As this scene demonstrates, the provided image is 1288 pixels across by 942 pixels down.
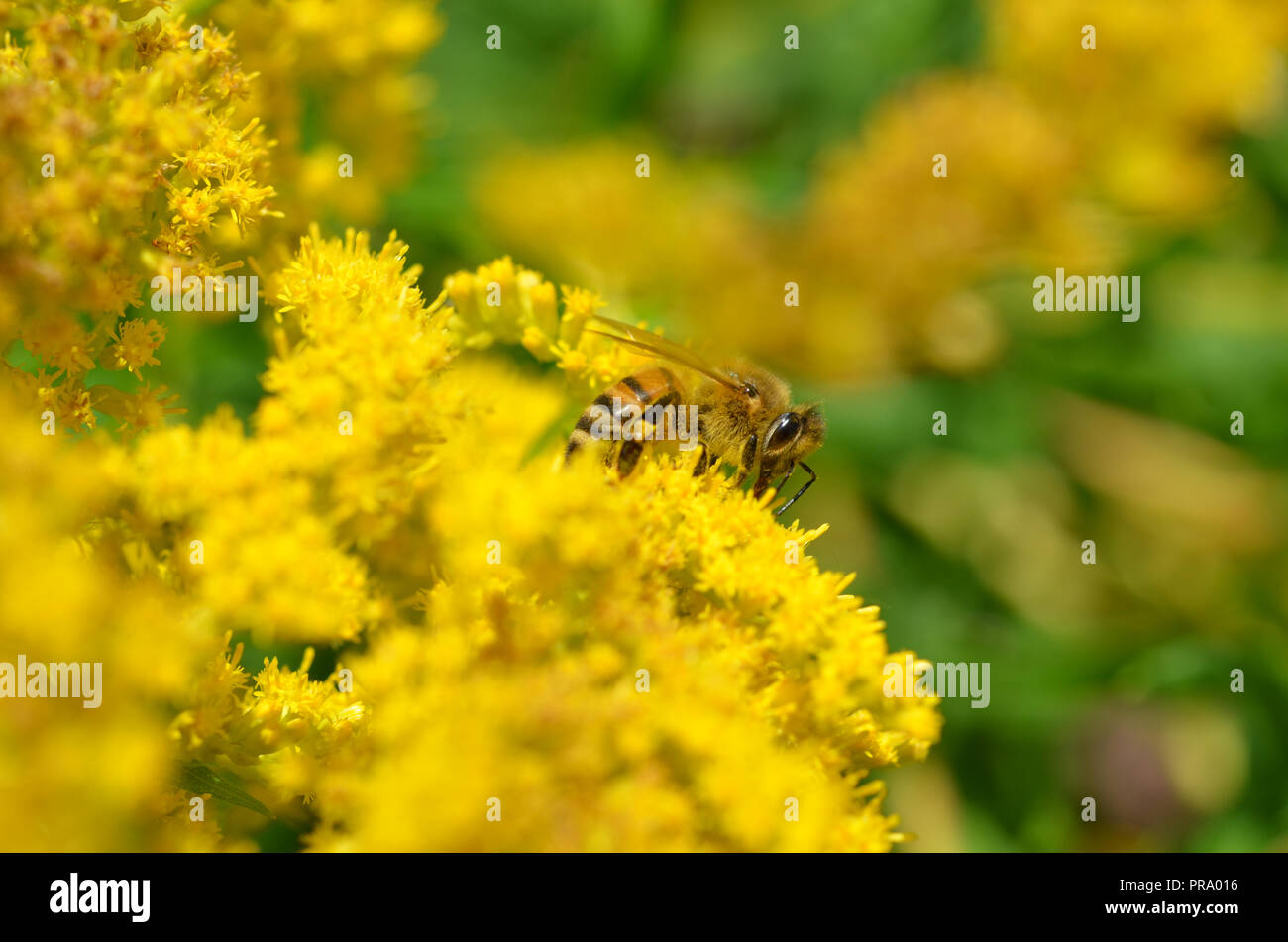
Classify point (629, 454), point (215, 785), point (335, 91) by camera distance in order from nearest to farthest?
point (215, 785)
point (629, 454)
point (335, 91)

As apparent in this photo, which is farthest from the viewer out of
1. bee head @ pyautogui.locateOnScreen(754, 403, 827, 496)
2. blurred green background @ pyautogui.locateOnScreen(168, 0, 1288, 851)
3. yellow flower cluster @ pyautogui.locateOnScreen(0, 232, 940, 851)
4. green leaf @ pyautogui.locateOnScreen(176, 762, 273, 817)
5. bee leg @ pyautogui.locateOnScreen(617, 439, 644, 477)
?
blurred green background @ pyautogui.locateOnScreen(168, 0, 1288, 851)

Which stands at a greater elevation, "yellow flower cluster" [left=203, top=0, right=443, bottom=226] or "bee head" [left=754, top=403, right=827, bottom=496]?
"yellow flower cluster" [left=203, top=0, right=443, bottom=226]

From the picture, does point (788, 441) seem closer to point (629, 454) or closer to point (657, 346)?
point (657, 346)

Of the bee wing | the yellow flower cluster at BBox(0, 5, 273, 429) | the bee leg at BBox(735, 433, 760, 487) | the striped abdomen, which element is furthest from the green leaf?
the bee leg at BBox(735, 433, 760, 487)

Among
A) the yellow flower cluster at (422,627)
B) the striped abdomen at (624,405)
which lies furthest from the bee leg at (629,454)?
the yellow flower cluster at (422,627)

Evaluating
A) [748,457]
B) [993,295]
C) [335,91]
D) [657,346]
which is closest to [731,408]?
[748,457]

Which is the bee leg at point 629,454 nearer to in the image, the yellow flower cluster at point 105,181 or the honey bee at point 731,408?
the honey bee at point 731,408

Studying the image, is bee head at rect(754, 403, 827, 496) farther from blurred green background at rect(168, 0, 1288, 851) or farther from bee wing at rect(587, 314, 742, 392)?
blurred green background at rect(168, 0, 1288, 851)
